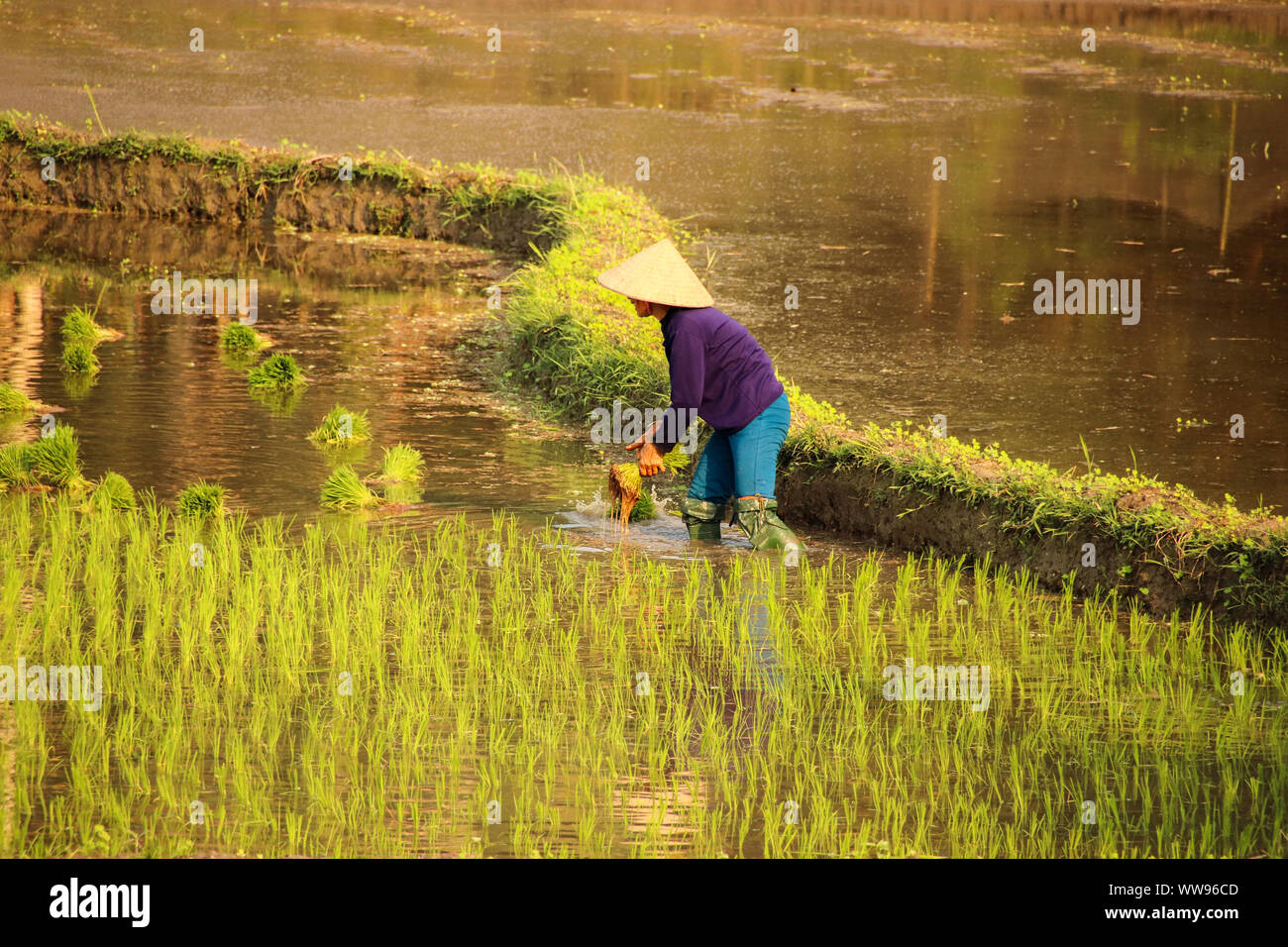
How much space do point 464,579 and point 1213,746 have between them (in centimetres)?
277

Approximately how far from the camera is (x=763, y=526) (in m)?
6.51

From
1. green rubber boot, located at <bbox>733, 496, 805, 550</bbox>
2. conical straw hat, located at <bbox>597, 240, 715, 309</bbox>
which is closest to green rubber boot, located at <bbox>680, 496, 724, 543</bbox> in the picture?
green rubber boot, located at <bbox>733, 496, 805, 550</bbox>

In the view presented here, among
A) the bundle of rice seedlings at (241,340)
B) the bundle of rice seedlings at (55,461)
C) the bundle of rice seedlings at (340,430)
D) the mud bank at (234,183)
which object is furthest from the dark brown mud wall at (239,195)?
the bundle of rice seedlings at (55,461)

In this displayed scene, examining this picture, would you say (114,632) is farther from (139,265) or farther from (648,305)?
(139,265)

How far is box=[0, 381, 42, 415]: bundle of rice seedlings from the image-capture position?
Result: 8.23m

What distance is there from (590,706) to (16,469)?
338cm

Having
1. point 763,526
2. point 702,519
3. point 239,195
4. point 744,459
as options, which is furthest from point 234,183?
point 763,526

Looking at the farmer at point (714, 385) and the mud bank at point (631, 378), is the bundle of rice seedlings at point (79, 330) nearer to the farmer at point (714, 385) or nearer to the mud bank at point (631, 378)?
the mud bank at point (631, 378)

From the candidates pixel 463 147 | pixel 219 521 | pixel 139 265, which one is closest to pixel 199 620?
pixel 219 521

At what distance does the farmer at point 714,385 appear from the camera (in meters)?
6.41

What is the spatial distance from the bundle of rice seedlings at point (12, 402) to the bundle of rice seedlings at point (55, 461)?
4.17ft

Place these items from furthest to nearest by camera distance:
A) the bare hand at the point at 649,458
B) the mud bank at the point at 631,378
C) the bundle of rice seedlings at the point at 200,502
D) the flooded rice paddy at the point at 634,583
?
1. the bundle of rice seedlings at the point at 200,502
2. the bare hand at the point at 649,458
3. the mud bank at the point at 631,378
4. the flooded rice paddy at the point at 634,583

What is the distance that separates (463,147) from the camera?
1634 cm

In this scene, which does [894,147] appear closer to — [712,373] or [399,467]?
[399,467]
